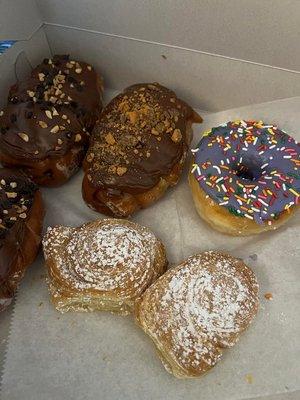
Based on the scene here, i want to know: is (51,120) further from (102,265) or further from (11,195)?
(102,265)

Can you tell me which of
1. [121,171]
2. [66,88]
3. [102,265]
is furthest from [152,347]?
[66,88]

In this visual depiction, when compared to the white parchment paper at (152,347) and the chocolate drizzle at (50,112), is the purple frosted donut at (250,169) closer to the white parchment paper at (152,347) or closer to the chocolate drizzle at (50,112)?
the white parchment paper at (152,347)

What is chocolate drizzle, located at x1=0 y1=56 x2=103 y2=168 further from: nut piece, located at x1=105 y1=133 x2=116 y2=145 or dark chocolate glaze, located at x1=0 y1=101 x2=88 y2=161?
nut piece, located at x1=105 y1=133 x2=116 y2=145

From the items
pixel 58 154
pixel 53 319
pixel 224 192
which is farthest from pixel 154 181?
pixel 53 319

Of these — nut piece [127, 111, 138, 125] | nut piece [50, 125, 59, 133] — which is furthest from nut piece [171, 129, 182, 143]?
nut piece [50, 125, 59, 133]

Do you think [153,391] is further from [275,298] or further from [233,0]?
[233,0]
